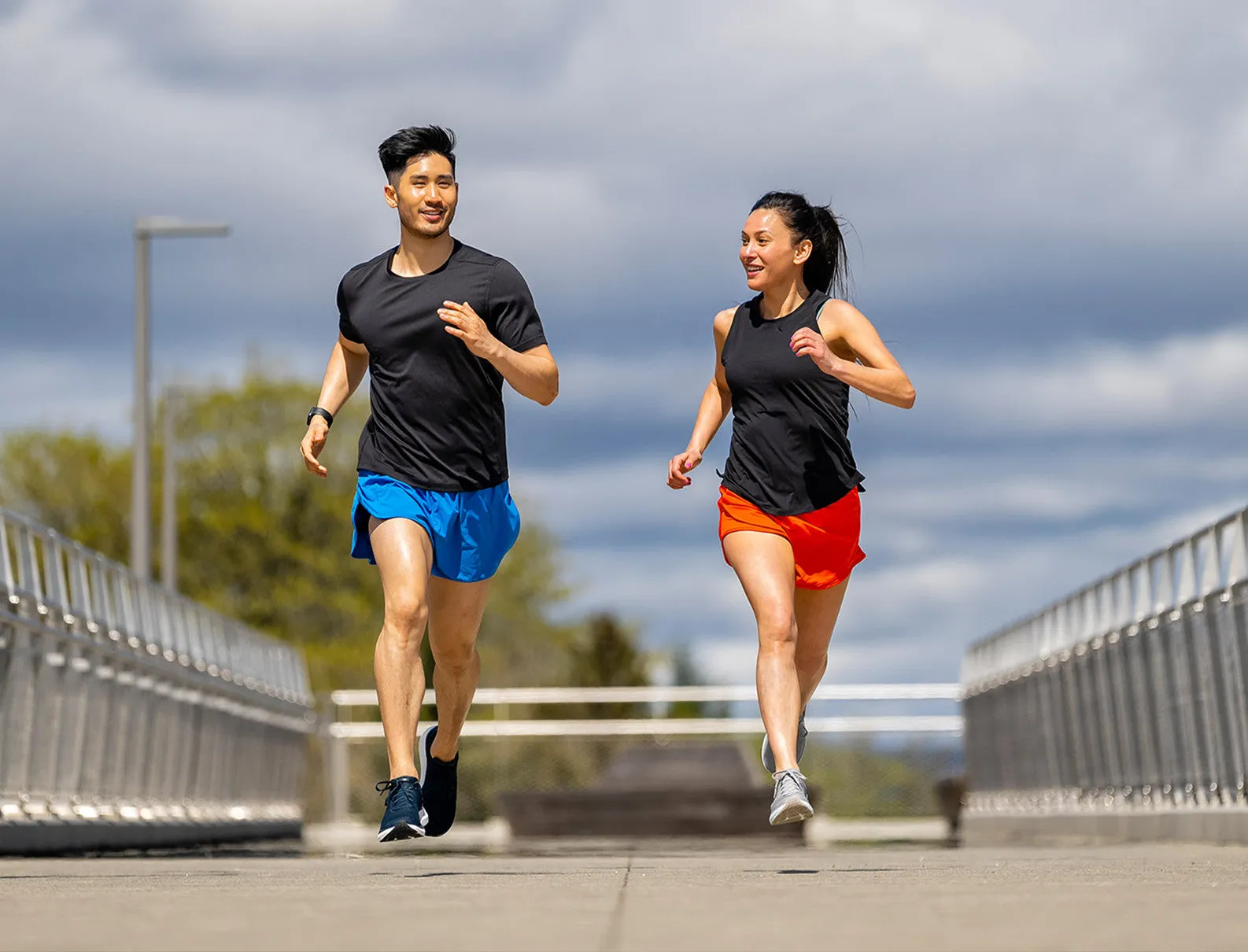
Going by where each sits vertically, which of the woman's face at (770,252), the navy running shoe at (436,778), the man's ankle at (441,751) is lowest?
the navy running shoe at (436,778)

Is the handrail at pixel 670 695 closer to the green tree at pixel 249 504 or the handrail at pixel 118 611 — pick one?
the handrail at pixel 118 611

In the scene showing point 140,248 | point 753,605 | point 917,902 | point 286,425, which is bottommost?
point 917,902

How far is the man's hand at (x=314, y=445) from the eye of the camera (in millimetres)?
7691

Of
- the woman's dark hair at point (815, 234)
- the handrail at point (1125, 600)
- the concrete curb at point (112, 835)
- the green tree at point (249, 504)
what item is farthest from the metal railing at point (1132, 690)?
the green tree at point (249, 504)

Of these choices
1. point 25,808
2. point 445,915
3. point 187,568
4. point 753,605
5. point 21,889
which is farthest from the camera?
point 187,568

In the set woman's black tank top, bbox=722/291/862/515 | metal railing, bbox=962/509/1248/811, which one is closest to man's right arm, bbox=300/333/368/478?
woman's black tank top, bbox=722/291/862/515

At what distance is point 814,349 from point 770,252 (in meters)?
0.91

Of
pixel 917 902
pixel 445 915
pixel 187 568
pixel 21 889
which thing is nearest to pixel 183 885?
pixel 21 889

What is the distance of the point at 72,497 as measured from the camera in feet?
174

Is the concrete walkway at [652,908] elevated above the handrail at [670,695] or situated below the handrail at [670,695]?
below

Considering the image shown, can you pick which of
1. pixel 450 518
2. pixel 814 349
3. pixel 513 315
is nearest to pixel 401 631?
pixel 450 518

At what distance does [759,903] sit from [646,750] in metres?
26.6

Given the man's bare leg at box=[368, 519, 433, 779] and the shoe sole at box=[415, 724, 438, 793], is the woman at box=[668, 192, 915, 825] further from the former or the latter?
the shoe sole at box=[415, 724, 438, 793]

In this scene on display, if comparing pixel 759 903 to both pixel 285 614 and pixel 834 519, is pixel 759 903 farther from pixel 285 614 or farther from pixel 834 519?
pixel 285 614
